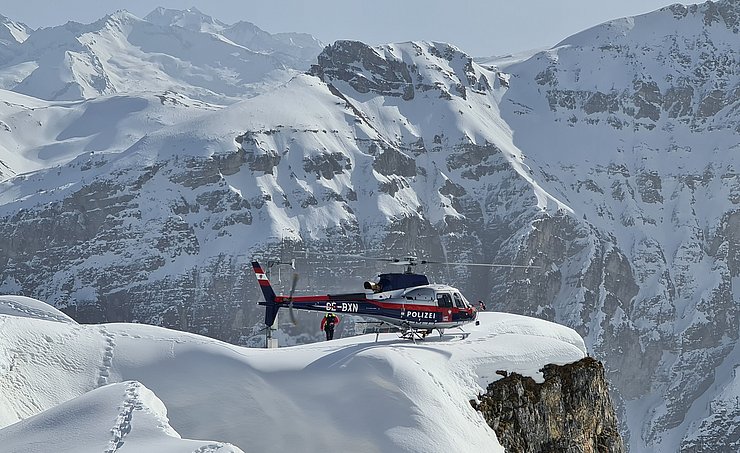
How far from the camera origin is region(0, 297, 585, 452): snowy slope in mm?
29750

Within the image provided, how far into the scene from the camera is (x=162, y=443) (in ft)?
67.8

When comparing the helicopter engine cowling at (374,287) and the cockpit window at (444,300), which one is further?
the helicopter engine cowling at (374,287)

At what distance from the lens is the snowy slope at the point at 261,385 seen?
1171 inches

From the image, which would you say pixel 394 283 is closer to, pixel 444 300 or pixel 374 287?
pixel 374 287

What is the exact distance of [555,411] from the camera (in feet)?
125

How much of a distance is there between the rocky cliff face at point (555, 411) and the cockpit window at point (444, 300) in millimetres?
5471

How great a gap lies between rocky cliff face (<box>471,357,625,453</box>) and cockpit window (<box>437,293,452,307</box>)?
5.47m

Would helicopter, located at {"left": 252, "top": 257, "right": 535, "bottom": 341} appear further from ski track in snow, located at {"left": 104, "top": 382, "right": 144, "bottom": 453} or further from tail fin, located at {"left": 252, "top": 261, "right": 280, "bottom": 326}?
ski track in snow, located at {"left": 104, "top": 382, "right": 144, "bottom": 453}

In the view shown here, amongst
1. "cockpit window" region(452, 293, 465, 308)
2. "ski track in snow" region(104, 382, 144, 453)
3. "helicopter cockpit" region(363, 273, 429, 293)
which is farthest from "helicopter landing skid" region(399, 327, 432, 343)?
"ski track in snow" region(104, 382, 144, 453)

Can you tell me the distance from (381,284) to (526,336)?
6.70m

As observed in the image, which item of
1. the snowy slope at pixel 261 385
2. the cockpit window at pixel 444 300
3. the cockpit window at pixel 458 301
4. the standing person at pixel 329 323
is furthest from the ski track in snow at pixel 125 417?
the standing person at pixel 329 323

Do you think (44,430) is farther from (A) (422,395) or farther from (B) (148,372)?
(A) (422,395)

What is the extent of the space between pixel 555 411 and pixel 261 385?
12.5 m

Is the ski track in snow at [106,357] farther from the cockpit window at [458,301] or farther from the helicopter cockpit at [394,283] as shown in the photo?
the cockpit window at [458,301]
